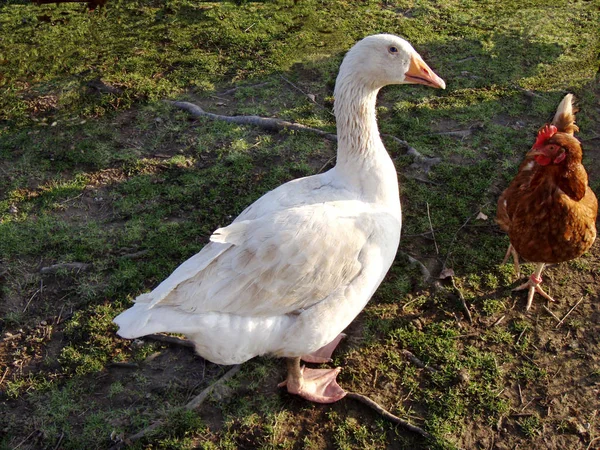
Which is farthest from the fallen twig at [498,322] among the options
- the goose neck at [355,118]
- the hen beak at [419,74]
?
the hen beak at [419,74]

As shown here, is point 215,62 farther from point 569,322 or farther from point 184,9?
point 569,322

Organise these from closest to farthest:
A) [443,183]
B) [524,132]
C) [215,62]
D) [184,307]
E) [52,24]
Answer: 1. [184,307]
2. [443,183]
3. [524,132]
4. [215,62]
5. [52,24]

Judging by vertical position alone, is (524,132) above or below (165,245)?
above

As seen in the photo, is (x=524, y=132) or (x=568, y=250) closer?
(x=568, y=250)

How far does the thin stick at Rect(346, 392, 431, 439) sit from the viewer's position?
3.32 meters

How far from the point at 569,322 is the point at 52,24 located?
731cm

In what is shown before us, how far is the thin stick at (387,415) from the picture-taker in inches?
131

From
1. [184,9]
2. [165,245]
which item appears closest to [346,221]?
[165,245]

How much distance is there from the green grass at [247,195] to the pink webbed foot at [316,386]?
4.1 inches

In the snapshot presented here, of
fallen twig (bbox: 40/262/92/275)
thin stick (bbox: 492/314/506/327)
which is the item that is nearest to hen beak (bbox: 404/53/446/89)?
thin stick (bbox: 492/314/506/327)

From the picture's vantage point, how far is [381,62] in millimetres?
3373

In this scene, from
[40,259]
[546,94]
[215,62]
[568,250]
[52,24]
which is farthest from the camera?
[52,24]

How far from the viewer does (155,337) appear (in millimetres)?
3805

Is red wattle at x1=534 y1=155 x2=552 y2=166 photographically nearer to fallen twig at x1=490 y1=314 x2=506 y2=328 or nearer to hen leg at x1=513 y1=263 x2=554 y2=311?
hen leg at x1=513 y1=263 x2=554 y2=311
